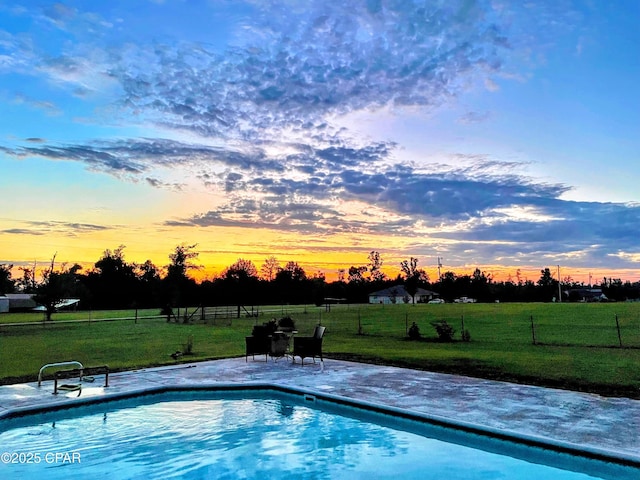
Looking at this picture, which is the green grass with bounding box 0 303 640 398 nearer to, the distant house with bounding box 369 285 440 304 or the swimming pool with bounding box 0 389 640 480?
the swimming pool with bounding box 0 389 640 480

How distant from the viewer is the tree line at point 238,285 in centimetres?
3719

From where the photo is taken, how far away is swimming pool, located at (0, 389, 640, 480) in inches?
215

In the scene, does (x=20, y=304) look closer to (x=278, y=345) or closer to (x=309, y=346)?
(x=278, y=345)

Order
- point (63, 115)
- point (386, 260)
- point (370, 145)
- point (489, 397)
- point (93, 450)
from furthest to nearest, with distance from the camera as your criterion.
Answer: point (386, 260) → point (370, 145) → point (63, 115) → point (489, 397) → point (93, 450)

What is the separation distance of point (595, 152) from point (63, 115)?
18.3m

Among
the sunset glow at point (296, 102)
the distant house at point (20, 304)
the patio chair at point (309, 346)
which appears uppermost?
the sunset glow at point (296, 102)

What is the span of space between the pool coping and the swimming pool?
0.04 m

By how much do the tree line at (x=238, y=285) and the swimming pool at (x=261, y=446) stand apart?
26978 mm

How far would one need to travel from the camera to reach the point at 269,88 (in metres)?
15.3

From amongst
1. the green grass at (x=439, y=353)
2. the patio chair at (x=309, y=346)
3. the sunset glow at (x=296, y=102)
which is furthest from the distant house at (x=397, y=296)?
the patio chair at (x=309, y=346)

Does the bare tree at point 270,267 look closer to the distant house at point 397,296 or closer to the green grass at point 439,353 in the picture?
the distant house at point 397,296

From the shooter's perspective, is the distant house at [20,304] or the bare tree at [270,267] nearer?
the distant house at [20,304]

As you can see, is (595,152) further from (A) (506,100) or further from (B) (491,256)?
(B) (491,256)

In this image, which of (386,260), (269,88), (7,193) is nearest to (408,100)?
(269,88)
